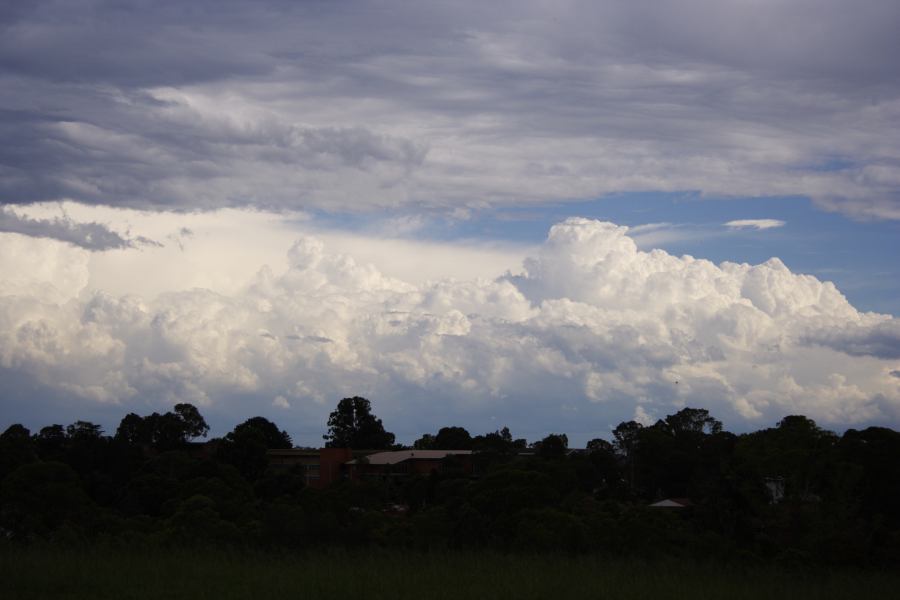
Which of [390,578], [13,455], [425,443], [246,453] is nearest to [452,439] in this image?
[425,443]

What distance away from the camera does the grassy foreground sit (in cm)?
1755

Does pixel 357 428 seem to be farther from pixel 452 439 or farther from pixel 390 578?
pixel 390 578

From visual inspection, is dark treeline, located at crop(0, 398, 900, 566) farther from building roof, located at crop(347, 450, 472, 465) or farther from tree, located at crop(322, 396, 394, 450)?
tree, located at crop(322, 396, 394, 450)

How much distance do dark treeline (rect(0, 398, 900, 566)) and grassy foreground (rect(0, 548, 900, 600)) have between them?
3992 millimetres

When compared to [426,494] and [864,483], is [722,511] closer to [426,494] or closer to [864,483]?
[864,483]

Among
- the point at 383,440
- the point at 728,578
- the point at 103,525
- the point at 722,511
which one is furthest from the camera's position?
the point at 383,440

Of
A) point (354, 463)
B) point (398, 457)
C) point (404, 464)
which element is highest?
point (398, 457)

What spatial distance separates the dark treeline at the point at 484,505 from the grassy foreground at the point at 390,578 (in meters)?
3.99

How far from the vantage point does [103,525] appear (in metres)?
37.7

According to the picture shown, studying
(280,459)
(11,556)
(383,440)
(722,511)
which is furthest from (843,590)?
(383,440)

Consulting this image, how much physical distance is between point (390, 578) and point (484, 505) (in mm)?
22684

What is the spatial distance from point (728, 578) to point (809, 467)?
29.0m

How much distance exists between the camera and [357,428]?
121 metres

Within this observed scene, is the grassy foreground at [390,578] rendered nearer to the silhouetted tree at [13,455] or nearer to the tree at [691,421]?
the silhouetted tree at [13,455]
